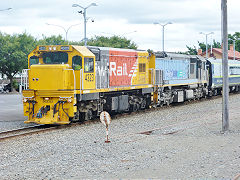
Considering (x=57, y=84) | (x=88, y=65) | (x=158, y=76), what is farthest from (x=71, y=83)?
(x=158, y=76)

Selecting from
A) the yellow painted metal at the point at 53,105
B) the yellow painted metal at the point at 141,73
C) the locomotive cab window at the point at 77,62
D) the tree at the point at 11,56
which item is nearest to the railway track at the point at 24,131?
the yellow painted metal at the point at 53,105

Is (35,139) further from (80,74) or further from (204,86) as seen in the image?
(204,86)

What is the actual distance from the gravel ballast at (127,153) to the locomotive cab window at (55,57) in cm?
288

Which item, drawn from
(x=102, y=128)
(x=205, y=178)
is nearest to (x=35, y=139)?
(x=102, y=128)

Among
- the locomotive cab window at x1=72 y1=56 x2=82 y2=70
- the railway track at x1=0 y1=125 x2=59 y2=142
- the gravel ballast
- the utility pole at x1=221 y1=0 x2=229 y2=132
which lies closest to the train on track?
the locomotive cab window at x1=72 y1=56 x2=82 y2=70

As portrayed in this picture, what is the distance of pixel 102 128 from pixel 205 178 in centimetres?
825

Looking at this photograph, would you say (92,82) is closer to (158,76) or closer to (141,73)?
(141,73)

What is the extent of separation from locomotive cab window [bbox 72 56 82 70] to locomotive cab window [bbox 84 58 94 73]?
235 millimetres

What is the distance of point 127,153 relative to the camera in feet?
36.2

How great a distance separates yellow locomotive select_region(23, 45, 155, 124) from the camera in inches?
633

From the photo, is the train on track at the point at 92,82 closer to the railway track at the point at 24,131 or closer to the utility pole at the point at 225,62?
the railway track at the point at 24,131

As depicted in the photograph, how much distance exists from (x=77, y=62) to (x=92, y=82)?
3.96 ft

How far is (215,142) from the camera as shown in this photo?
12617 millimetres

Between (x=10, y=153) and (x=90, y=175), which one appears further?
(x=10, y=153)
